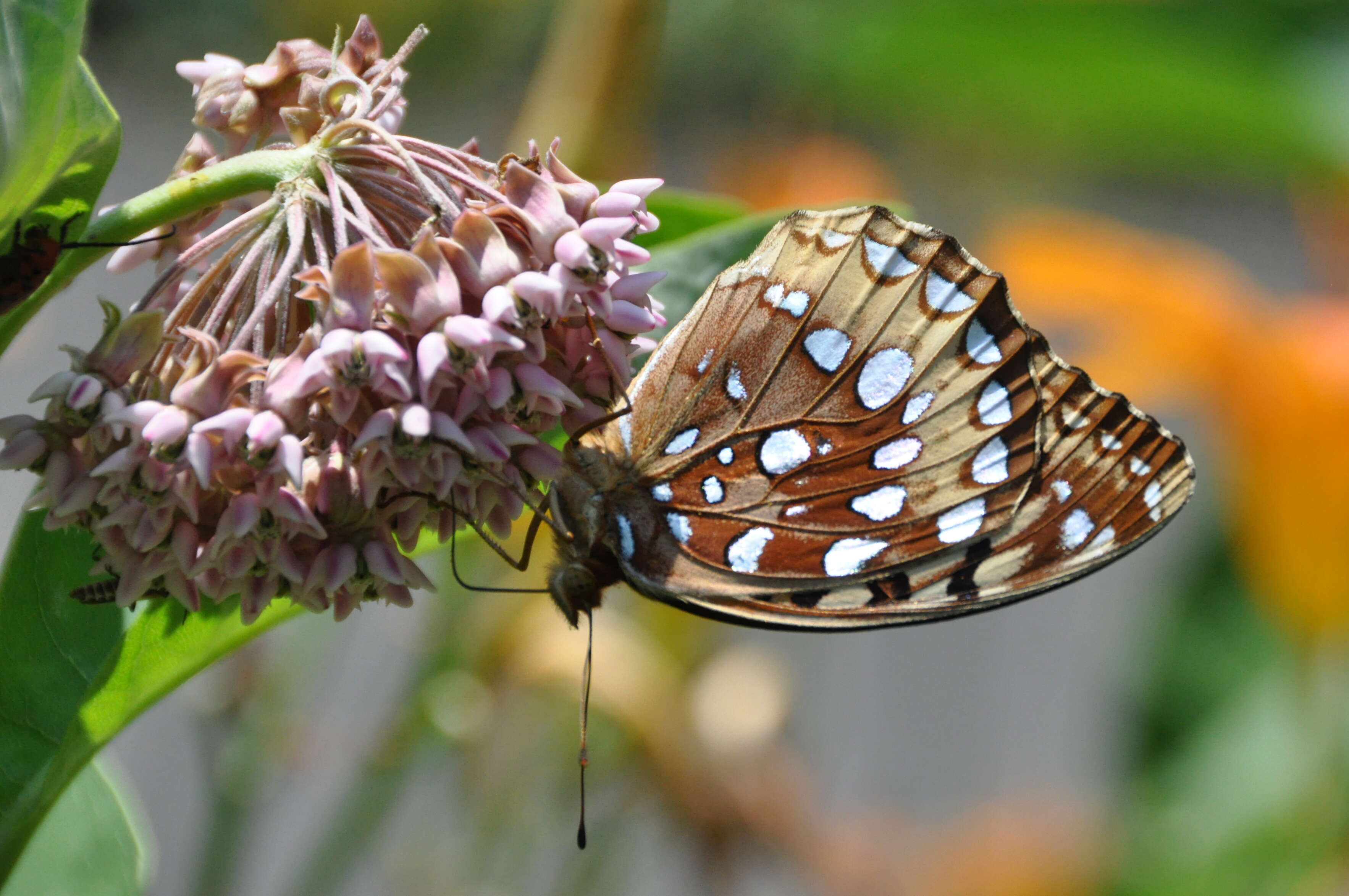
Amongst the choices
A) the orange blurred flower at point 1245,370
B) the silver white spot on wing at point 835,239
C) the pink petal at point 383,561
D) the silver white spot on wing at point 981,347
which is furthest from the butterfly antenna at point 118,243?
the orange blurred flower at point 1245,370

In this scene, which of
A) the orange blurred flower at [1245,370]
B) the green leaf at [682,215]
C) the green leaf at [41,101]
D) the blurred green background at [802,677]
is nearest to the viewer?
the green leaf at [41,101]

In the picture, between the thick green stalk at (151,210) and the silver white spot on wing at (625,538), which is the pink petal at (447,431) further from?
the silver white spot on wing at (625,538)

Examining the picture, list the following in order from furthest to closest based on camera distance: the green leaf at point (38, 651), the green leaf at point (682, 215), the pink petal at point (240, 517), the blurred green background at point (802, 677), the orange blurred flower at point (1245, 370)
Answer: the orange blurred flower at point (1245, 370) → the blurred green background at point (802, 677) → the green leaf at point (682, 215) → the green leaf at point (38, 651) → the pink petal at point (240, 517)

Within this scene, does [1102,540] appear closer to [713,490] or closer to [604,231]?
[713,490]

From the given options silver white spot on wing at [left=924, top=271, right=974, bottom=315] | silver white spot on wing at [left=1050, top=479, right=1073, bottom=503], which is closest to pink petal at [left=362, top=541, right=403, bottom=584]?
silver white spot on wing at [left=924, top=271, right=974, bottom=315]

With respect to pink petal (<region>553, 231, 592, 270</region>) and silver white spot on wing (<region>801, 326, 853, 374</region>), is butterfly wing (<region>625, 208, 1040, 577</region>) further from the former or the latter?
pink petal (<region>553, 231, 592, 270</region>)
